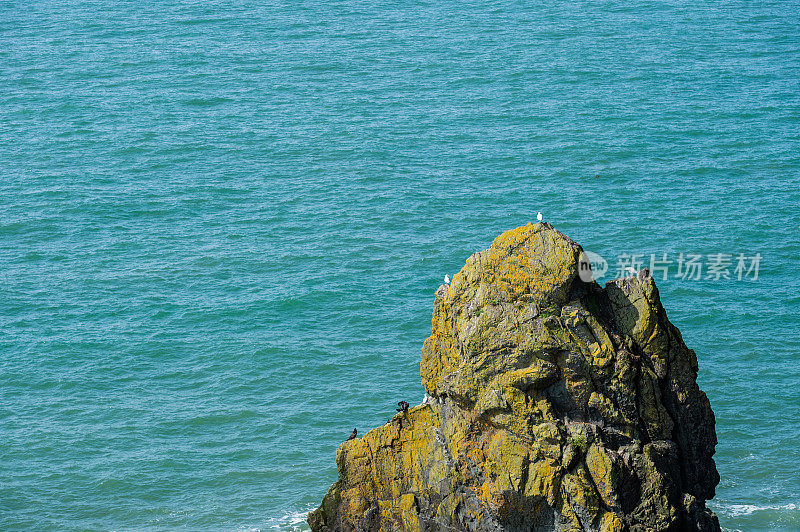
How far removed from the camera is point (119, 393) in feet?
168

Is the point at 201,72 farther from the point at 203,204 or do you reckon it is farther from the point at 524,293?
the point at 524,293

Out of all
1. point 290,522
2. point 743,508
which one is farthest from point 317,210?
point 743,508

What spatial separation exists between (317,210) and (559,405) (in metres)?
46.9

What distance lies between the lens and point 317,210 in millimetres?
72125

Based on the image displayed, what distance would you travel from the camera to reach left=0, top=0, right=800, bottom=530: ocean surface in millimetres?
45344

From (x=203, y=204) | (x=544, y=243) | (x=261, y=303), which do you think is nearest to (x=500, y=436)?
(x=544, y=243)

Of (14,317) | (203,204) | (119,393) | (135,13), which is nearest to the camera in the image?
(119,393)

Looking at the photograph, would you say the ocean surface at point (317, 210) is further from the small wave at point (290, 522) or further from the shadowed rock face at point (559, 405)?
the shadowed rock face at point (559, 405)

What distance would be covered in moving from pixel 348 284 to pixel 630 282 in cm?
3466

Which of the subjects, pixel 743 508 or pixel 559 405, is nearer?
pixel 559 405

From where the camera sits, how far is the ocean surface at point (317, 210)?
45344 mm

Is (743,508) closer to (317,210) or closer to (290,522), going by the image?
(290,522)

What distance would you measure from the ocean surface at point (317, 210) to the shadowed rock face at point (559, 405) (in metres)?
11.6

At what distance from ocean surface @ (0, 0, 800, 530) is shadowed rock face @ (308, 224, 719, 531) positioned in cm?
1164
